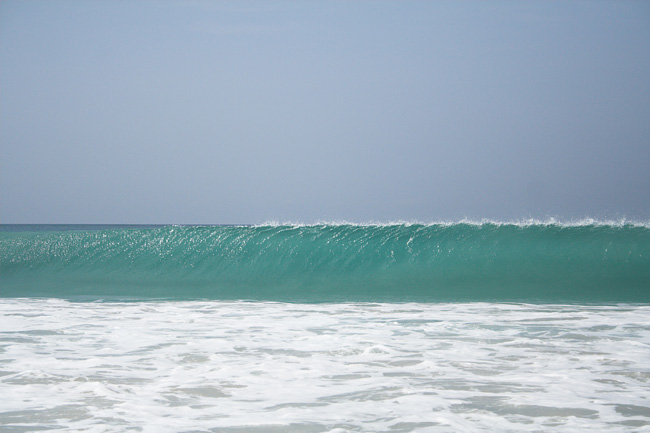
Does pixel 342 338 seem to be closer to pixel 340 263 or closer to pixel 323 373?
pixel 323 373

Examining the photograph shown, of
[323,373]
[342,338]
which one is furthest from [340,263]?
[323,373]

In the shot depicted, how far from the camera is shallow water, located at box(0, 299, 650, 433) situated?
8.04 feet

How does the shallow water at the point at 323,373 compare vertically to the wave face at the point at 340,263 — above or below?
below

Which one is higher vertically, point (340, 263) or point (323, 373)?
point (340, 263)

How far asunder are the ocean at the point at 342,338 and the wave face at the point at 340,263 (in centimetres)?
5

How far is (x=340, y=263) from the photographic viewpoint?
35.3 feet

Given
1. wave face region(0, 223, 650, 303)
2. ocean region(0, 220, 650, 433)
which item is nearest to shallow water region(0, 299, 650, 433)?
ocean region(0, 220, 650, 433)

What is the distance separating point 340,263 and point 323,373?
7484 mm

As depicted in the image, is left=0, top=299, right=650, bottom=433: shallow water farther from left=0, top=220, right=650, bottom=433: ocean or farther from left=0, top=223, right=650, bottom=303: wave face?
left=0, top=223, right=650, bottom=303: wave face

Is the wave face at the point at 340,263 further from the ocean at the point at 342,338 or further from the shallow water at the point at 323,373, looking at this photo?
the shallow water at the point at 323,373

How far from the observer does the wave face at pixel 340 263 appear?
9.02 m

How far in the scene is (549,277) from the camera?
389 inches

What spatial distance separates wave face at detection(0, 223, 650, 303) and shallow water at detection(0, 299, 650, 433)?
2.98 metres

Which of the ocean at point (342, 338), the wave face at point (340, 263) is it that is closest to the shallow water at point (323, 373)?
the ocean at point (342, 338)
